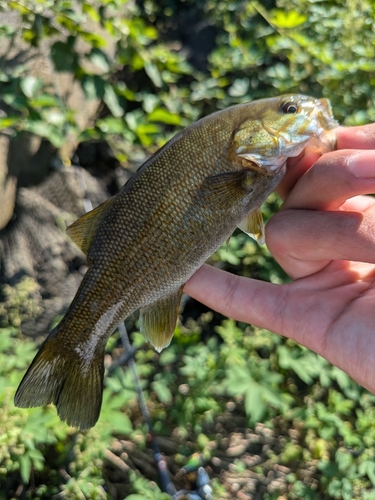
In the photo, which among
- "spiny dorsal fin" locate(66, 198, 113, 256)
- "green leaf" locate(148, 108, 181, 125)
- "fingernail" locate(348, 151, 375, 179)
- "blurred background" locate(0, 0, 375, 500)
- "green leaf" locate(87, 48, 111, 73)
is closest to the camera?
"fingernail" locate(348, 151, 375, 179)

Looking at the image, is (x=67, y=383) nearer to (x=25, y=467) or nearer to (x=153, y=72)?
(x=25, y=467)

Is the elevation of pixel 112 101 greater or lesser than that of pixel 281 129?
lesser

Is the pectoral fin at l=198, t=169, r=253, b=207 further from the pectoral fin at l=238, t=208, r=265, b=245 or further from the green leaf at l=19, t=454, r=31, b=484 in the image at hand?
the green leaf at l=19, t=454, r=31, b=484

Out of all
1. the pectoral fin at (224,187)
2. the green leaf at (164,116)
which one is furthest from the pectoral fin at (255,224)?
the green leaf at (164,116)

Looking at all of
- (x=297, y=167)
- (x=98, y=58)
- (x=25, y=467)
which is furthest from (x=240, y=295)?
(x=98, y=58)

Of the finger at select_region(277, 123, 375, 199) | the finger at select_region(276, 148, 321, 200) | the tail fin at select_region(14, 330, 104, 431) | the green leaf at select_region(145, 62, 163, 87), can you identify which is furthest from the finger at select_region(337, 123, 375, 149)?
the green leaf at select_region(145, 62, 163, 87)
